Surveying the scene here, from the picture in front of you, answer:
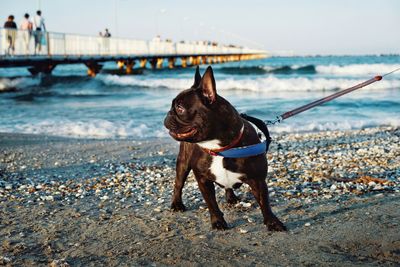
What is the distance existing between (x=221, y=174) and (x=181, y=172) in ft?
2.17

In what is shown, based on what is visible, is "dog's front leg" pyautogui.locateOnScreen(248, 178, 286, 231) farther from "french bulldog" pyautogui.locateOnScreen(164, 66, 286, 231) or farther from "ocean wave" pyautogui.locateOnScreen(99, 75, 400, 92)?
"ocean wave" pyautogui.locateOnScreen(99, 75, 400, 92)

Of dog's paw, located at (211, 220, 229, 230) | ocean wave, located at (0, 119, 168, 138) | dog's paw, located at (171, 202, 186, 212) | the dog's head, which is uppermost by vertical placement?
the dog's head

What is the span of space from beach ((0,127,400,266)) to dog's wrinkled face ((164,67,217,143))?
0.68 m

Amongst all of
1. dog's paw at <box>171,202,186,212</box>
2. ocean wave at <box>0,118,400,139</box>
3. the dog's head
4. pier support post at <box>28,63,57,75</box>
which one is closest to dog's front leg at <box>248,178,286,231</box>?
the dog's head

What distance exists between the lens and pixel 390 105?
1418 cm

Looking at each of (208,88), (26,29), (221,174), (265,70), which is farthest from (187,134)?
(265,70)

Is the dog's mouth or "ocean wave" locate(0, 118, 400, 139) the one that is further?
"ocean wave" locate(0, 118, 400, 139)

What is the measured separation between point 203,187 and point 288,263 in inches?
31.5

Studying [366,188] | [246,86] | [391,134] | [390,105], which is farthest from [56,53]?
[366,188]

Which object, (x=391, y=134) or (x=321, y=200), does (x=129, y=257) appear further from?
(x=391, y=134)

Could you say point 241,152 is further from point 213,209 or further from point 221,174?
point 213,209

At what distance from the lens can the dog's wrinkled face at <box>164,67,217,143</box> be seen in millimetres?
2807

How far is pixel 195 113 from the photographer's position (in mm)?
2826

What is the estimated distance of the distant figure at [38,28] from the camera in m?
19.0
